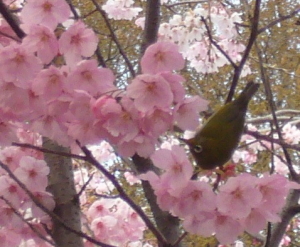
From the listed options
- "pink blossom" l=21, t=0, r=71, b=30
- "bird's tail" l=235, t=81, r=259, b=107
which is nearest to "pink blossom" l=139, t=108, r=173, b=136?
"bird's tail" l=235, t=81, r=259, b=107

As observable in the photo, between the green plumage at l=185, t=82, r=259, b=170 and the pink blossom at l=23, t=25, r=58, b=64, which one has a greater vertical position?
the pink blossom at l=23, t=25, r=58, b=64

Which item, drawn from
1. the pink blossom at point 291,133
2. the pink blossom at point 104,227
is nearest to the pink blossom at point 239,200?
the pink blossom at point 104,227

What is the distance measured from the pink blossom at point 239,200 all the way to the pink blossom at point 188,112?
0.10m

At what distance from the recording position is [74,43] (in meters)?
0.77

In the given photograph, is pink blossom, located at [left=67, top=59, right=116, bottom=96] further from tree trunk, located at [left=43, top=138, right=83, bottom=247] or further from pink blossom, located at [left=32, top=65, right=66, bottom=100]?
tree trunk, located at [left=43, top=138, right=83, bottom=247]

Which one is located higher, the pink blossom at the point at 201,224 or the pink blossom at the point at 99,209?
the pink blossom at the point at 99,209

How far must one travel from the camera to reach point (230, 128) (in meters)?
0.73

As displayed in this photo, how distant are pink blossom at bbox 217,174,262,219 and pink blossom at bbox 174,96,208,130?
0.32 feet

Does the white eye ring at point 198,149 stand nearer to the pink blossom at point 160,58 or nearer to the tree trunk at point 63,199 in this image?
the pink blossom at point 160,58

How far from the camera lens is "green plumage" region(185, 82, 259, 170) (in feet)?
2.35

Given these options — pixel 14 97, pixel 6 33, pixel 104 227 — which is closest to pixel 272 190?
pixel 14 97

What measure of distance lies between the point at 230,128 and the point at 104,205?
73 centimetres

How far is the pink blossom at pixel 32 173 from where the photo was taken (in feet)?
3.05

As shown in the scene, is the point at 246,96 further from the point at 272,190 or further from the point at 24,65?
the point at 24,65
